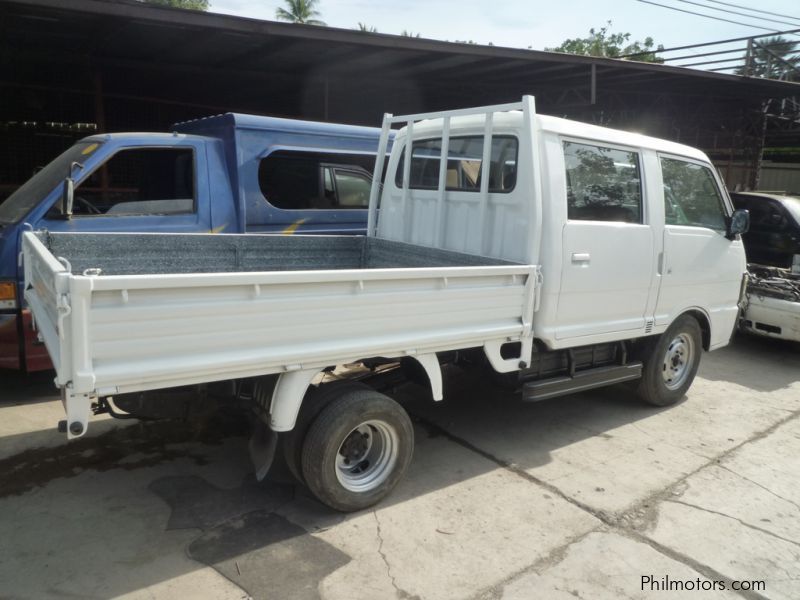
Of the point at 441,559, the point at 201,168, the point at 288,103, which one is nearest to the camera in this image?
the point at 441,559

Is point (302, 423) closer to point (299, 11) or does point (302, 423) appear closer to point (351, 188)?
point (351, 188)

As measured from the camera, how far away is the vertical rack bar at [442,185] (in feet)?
14.2

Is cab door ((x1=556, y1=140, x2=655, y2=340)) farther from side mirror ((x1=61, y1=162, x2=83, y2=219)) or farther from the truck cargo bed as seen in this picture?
side mirror ((x1=61, y1=162, x2=83, y2=219))

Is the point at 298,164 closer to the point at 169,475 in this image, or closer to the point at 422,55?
the point at 169,475

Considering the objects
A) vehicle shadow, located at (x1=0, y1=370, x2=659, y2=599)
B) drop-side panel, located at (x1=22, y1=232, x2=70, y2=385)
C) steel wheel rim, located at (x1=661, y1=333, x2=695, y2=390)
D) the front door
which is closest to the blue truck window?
drop-side panel, located at (x1=22, y1=232, x2=70, y2=385)

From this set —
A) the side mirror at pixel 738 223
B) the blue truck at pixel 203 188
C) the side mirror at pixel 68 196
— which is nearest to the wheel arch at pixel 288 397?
the blue truck at pixel 203 188

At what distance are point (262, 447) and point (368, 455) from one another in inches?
23.9

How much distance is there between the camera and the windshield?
470 centimetres

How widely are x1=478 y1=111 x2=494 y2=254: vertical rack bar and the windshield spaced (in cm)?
316

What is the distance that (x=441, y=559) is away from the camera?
3.05m

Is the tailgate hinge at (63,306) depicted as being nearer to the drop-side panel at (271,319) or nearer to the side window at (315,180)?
the drop-side panel at (271,319)

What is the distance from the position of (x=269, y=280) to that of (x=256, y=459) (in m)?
1.23

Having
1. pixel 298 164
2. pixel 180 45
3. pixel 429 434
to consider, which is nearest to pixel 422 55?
pixel 180 45

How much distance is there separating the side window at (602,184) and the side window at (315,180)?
2918 millimetres
